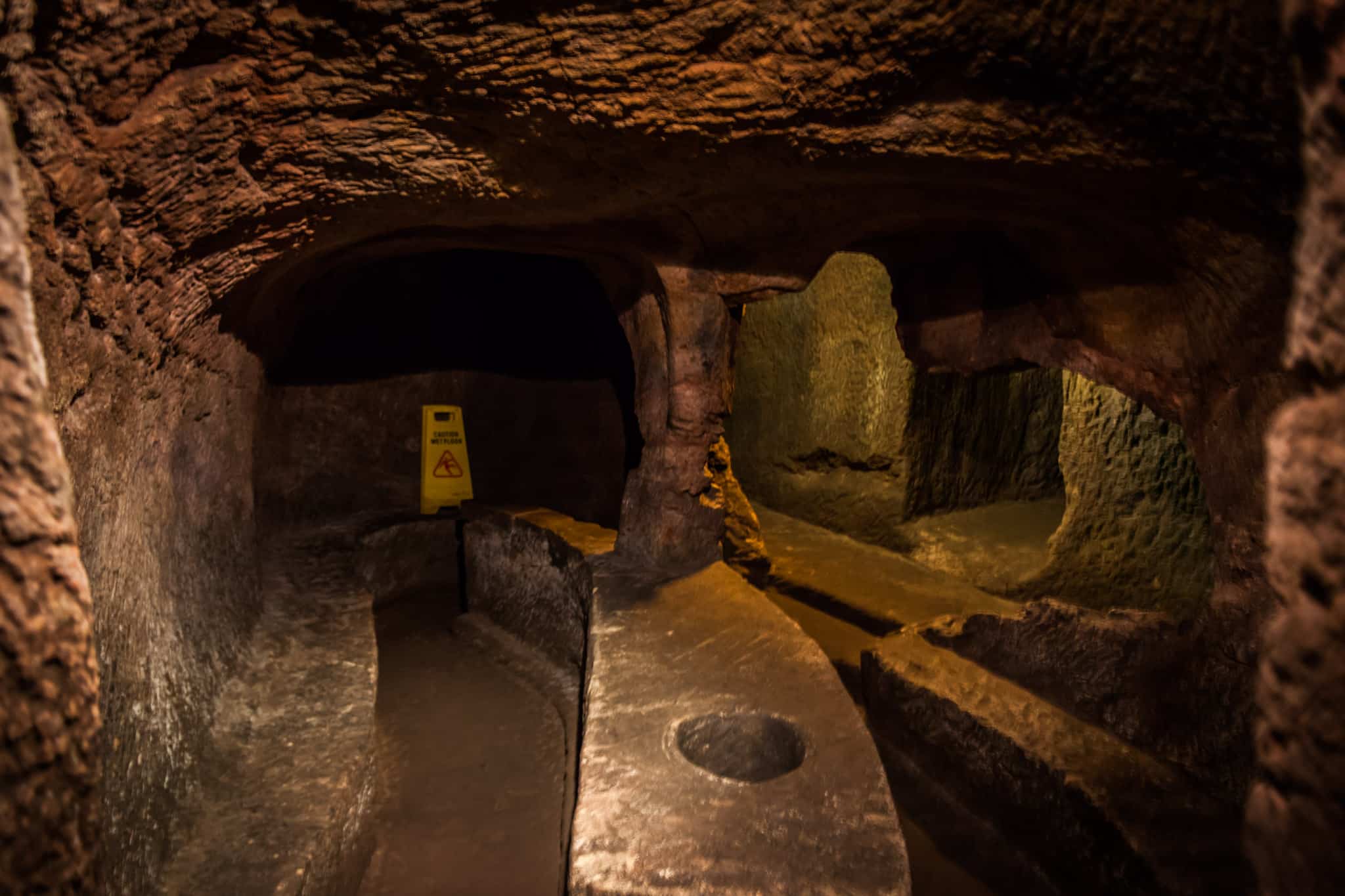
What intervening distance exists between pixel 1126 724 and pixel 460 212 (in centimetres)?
285

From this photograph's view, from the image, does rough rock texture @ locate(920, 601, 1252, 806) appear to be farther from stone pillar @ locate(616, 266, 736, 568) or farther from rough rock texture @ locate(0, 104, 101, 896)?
rough rock texture @ locate(0, 104, 101, 896)

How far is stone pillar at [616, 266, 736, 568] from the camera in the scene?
369cm

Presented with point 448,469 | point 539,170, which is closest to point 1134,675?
point 539,170

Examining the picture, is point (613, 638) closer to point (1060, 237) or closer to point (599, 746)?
point (599, 746)

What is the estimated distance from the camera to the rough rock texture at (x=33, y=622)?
29.8 inches

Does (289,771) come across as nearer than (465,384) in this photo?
Yes

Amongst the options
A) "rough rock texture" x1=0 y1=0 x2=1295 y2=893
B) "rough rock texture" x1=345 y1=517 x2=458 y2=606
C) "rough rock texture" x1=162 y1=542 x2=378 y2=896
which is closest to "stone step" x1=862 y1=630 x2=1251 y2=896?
"rough rock texture" x1=0 y1=0 x2=1295 y2=893

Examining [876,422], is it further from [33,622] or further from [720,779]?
[33,622]

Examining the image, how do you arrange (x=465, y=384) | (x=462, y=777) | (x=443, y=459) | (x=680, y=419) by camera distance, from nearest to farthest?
(x=462, y=777) → (x=680, y=419) → (x=443, y=459) → (x=465, y=384)

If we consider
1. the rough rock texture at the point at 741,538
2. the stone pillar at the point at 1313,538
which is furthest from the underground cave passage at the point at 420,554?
the stone pillar at the point at 1313,538

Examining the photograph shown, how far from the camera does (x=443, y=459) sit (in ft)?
17.3

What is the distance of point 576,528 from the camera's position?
14.5 ft

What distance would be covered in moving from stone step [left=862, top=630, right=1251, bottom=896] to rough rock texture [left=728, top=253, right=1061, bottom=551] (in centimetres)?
281

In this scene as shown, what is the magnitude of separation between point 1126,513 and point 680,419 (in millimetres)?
2603
